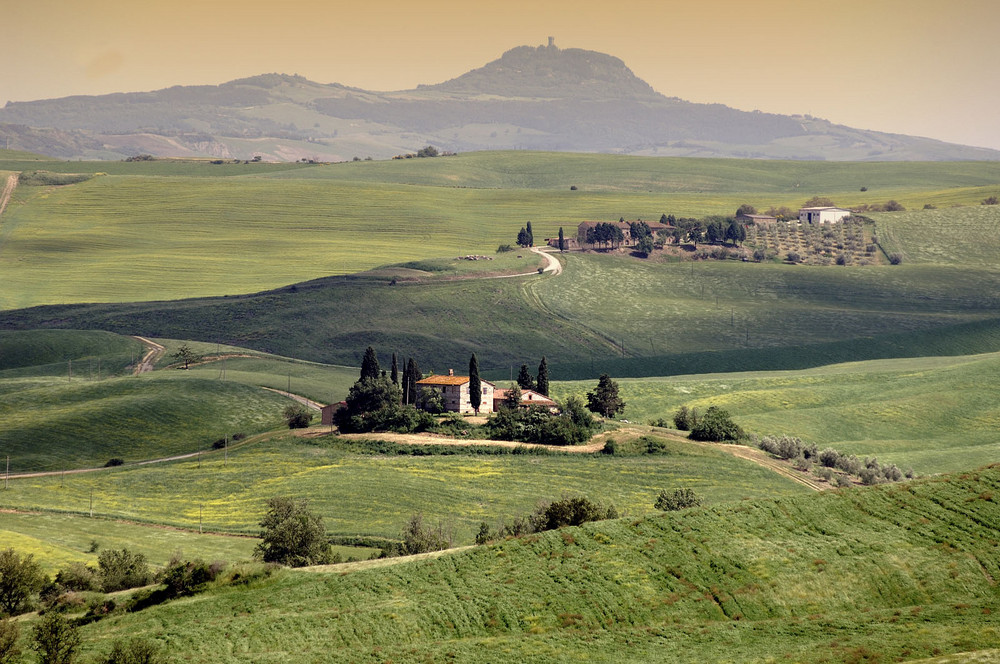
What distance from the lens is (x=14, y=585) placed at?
5769 cm

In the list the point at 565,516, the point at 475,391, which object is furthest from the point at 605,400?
the point at 565,516

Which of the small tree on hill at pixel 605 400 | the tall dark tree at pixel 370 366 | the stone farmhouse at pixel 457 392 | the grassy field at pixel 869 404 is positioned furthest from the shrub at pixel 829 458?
the tall dark tree at pixel 370 366

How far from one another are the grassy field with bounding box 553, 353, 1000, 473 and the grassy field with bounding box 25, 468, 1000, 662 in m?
51.7

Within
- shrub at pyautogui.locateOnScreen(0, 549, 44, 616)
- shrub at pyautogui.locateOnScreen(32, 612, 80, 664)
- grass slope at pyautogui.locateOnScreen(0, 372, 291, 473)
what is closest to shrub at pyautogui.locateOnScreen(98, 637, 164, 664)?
shrub at pyautogui.locateOnScreen(32, 612, 80, 664)

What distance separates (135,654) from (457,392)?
83.0m

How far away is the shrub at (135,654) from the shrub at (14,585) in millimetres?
14640

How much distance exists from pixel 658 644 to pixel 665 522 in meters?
13.2

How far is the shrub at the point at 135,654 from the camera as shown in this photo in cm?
4362

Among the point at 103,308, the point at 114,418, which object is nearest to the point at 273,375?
the point at 114,418

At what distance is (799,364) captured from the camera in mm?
174125

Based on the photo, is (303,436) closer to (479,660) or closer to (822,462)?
(822,462)

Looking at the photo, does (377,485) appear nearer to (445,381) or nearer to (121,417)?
(445,381)

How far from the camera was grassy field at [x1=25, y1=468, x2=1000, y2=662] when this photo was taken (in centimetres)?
4575

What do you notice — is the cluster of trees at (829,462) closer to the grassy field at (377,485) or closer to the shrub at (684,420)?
the grassy field at (377,485)
